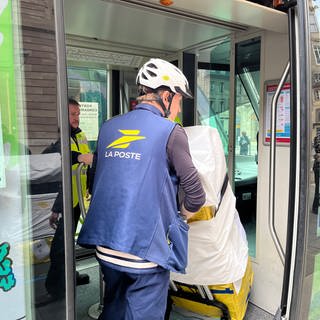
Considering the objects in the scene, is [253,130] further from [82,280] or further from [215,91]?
[82,280]

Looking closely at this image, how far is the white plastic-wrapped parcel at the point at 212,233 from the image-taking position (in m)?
2.04

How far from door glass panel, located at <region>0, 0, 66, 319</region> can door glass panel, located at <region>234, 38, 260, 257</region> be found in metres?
2.08

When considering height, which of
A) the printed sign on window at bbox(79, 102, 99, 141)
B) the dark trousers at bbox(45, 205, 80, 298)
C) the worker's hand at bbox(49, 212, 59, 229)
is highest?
the printed sign on window at bbox(79, 102, 99, 141)

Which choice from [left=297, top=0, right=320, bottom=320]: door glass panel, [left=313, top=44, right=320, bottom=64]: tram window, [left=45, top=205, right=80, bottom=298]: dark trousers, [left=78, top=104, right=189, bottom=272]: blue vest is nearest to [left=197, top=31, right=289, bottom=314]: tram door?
[left=297, top=0, right=320, bottom=320]: door glass panel

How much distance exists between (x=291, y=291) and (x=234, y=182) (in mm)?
1520

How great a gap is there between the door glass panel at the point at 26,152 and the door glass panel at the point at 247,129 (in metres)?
2.08

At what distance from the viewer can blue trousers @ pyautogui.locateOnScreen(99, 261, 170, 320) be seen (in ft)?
4.99

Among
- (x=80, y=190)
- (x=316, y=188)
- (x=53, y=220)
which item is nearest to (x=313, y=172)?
(x=316, y=188)

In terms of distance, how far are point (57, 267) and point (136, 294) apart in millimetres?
520

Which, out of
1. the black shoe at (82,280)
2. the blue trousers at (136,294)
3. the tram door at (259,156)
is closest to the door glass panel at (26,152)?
the blue trousers at (136,294)

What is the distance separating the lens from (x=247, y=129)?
302 centimetres

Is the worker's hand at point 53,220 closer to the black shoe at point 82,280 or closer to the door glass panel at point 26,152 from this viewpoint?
the door glass panel at point 26,152

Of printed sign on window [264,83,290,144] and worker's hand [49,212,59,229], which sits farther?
printed sign on window [264,83,290,144]

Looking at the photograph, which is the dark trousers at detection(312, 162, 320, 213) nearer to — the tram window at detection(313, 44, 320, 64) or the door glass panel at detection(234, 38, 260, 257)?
the tram window at detection(313, 44, 320, 64)
